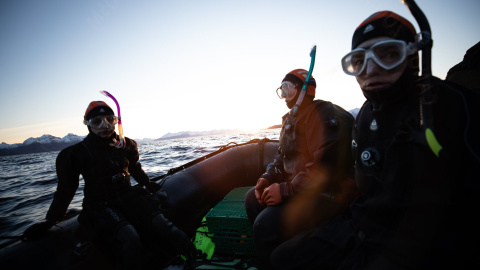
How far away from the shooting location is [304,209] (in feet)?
6.66

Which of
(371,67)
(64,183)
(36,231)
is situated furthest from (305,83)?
(36,231)

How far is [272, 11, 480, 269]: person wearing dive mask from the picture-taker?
3.27ft

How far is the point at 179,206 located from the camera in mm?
3553

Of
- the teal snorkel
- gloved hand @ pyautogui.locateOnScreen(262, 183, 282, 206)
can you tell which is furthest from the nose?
gloved hand @ pyautogui.locateOnScreen(262, 183, 282, 206)

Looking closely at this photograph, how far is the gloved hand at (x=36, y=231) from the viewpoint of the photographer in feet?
7.66

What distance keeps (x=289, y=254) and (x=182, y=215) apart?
99.7 inches

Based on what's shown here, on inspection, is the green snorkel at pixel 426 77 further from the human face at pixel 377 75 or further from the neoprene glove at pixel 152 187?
the neoprene glove at pixel 152 187

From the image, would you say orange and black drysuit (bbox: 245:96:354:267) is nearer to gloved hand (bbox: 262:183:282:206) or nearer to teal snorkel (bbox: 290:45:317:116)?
gloved hand (bbox: 262:183:282:206)

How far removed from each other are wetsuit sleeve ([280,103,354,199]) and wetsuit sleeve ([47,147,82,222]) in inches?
117

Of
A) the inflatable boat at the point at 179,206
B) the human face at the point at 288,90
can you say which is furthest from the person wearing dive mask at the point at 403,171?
the inflatable boat at the point at 179,206

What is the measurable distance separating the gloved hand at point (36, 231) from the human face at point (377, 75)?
3.85 meters

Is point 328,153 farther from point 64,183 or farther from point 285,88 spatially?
point 64,183

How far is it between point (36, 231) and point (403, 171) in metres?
3.85

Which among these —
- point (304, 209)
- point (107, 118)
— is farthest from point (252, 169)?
point (107, 118)
